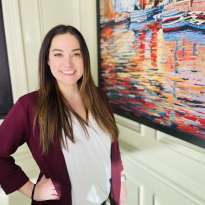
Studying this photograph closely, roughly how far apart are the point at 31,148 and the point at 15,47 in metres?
0.75

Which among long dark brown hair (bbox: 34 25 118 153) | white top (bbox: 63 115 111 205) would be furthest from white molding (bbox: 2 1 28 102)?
white top (bbox: 63 115 111 205)

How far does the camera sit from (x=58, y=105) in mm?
1092

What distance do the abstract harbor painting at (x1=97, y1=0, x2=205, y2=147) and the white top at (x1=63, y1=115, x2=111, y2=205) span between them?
382mm

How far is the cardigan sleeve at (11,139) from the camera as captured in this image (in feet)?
3.26

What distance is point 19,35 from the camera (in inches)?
59.6

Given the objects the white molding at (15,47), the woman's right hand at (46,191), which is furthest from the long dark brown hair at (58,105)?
the white molding at (15,47)

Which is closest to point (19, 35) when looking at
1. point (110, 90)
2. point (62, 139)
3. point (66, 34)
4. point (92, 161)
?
point (66, 34)

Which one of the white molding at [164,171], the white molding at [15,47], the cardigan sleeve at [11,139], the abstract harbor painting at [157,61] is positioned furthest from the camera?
the white molding at [15,47]

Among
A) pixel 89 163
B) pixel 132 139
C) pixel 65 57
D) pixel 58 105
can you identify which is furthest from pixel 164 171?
pixel 65 57

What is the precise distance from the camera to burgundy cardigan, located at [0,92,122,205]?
100 cm

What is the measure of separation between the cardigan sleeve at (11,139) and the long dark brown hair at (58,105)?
7 centimetres

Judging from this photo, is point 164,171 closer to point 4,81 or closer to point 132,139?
point 132,139

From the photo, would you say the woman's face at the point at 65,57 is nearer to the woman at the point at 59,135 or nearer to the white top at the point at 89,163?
the woman at the point at 59,135

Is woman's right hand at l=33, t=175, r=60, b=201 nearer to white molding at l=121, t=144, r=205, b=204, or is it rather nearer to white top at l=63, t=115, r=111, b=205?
white top at l=63, t=115, r=111, b=205
